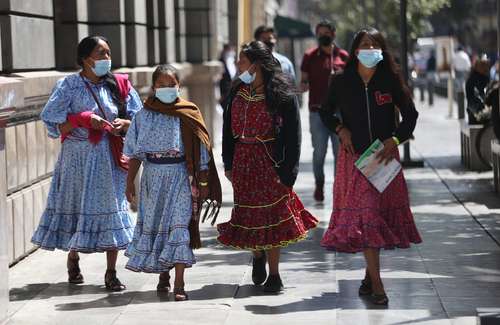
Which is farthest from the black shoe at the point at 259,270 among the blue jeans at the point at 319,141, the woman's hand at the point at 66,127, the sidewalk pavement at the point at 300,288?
the blue jeans at the point at 319,141

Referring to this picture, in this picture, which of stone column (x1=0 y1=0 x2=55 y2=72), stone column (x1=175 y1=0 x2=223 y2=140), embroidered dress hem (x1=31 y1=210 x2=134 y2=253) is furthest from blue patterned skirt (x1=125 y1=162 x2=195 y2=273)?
stone column (x1=175 y1=0 x2=223 y2=140)

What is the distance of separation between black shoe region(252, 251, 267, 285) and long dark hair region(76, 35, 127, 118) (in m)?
1.48

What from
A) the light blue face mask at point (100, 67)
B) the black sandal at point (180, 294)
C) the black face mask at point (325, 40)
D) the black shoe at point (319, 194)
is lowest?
the black sandal at point (180, 294)

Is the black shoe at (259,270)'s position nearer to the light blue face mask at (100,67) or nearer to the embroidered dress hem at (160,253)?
the embroidered dress hem at (160,253)

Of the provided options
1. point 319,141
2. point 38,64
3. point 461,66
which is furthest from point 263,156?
point 461,66

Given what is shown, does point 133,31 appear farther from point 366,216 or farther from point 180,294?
point 366,216

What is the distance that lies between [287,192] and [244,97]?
722 millimetres

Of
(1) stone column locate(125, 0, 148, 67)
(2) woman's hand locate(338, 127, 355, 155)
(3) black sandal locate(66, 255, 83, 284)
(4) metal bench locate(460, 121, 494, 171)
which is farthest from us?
(4) metal bench locate(460, 121, 494, 171)

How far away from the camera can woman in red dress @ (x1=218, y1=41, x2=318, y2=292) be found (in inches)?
355

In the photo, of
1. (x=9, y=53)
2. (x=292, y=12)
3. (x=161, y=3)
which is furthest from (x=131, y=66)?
(x=292, y=12)

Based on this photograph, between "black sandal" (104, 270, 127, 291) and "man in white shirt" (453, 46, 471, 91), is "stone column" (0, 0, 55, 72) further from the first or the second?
"man in white shirt" (453, 46, 471, 91)

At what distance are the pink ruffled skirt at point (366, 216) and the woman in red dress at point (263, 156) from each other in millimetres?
414

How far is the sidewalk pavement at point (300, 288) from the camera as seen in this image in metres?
8.24

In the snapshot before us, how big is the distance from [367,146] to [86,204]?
7.07 ft
